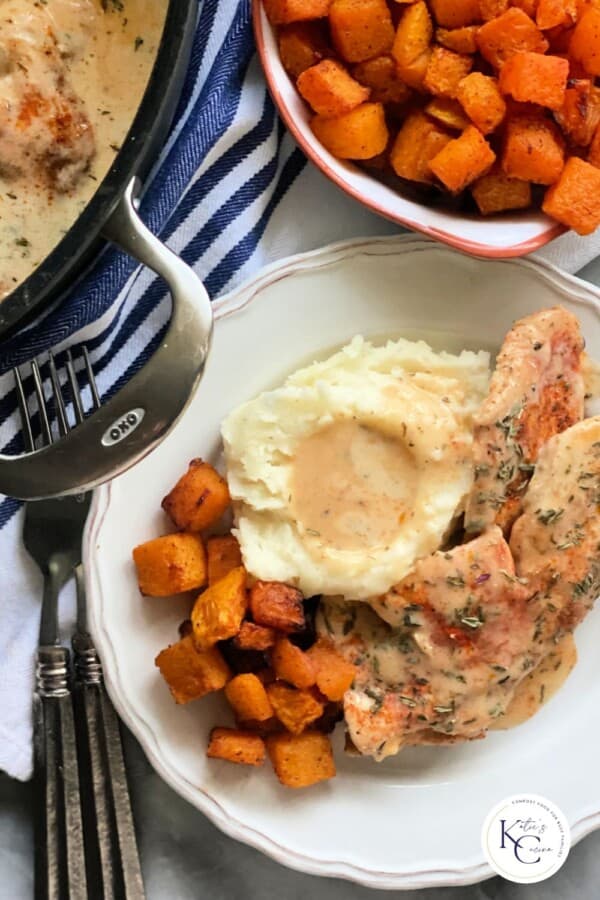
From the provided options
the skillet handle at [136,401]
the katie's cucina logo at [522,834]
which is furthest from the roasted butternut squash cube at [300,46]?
the katie's cucina logo at [522,834]

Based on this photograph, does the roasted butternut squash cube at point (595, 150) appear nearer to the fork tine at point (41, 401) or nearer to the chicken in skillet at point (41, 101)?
the chicken in skillet at point (41, 101)

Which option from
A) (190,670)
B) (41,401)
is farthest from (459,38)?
(190,670)

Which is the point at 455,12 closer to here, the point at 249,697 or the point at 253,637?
the point at 253,637

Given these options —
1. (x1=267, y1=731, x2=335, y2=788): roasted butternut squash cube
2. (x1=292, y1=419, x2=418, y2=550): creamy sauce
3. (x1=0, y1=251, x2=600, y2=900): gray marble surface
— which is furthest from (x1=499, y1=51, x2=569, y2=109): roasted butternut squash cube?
(x1=267, y1=731, x2=335, y2=788): roasted butternut squash cube

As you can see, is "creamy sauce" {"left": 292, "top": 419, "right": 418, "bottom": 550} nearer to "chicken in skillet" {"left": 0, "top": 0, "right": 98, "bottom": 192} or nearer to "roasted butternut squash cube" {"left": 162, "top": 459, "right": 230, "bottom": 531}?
"roasted butternut squash cube" {"left": 162, "top": 459, "right": 230, "bottom": 531}

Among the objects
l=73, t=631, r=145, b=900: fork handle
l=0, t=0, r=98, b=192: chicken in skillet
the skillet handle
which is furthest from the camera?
l=73, t=631, r=145, b=900: fork handle

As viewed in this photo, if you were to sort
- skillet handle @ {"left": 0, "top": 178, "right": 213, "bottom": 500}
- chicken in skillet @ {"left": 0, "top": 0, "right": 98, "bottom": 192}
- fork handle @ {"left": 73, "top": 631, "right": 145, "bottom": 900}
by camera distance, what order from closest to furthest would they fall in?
skillet handle @ {"left": 0, "top": 178, "right": 213, "bottom": 500} < chicken in skillet @ {"left": 0, "top": 0, "right": 98, "bottom": 192} < fork handle @ {"left": 73, "top": 631, "right": 145, "bottom": 900}
